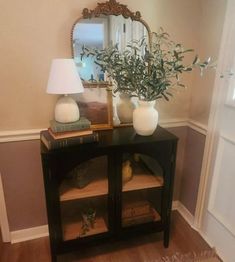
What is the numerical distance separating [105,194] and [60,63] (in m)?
0.85

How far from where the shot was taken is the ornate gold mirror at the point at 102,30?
4.91ft

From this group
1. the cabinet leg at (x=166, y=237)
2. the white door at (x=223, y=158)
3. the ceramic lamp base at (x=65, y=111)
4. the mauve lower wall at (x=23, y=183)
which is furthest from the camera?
the cabinet leg at (x=166, y=237)

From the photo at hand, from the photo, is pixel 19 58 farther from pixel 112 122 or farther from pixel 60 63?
pixel 112 122

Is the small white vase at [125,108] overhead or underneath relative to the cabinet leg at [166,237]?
overhead

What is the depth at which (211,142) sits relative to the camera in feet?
5.55

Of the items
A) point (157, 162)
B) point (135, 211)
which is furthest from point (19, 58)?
point (135, 211)

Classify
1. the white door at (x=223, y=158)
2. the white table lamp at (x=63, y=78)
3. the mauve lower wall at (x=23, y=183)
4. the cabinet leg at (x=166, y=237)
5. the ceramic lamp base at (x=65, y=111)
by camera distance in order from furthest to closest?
the cabinet leg at (x=166, y=237) → the mauve lower wall at (x=23, y=183) → the white door at (x=223, y=158) → the ceramic lamp base at (x=65, y=111) → the white table lamp at (x=63, y=78)

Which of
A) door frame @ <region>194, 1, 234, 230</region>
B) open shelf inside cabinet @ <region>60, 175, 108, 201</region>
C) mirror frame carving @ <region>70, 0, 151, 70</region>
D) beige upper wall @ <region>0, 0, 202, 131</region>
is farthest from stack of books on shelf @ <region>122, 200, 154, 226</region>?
mirror frame carving @ <region>70, 0, 151, 70</region>

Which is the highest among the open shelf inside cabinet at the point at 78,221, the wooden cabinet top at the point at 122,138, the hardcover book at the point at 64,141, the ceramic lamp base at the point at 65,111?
the ceramic lamp base at the point at 65,111

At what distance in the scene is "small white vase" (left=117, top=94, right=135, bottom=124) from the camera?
1665 millimetres

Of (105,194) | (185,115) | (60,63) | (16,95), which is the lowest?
(105,194)

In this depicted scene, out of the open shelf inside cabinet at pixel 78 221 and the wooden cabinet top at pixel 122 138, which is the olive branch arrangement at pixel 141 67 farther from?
the open shelf inside cabinet at pixel 78 221

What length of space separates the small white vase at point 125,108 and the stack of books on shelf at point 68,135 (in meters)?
0.36

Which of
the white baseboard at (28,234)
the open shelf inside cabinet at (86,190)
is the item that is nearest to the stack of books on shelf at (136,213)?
the open shelf inside cabinet at (86,190)
